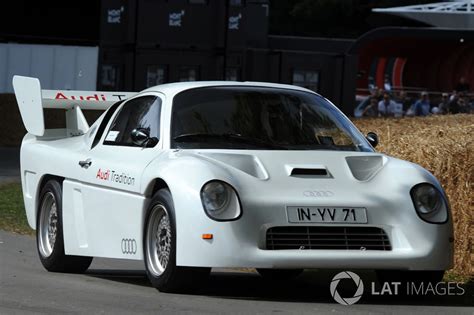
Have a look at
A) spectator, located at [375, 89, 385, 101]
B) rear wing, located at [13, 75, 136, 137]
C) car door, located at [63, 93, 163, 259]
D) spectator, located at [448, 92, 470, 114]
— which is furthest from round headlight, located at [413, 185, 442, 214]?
spectator, located at [375, 89, 385, 101]

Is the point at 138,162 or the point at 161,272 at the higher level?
the point at 138,162

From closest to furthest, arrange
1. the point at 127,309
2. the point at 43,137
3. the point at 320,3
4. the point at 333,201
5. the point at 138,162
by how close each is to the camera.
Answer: the point at 127,309 < the point at 333,201 < the point at 138,162 < the point at 43,137 < the point at 320,3

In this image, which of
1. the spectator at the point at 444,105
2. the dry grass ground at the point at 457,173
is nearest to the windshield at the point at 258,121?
the dry grass ground at the point at 457,173

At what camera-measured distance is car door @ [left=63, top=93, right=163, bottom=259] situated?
8758 mm

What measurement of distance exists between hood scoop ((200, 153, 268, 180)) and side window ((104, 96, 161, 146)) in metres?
0.78

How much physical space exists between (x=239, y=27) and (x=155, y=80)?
2504 millimetres

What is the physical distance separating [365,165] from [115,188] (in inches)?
65.5

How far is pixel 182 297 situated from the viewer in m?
8.10

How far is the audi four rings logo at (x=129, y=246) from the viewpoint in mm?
8719

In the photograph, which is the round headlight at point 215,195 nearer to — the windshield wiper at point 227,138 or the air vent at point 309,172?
the air vent at point 309,172

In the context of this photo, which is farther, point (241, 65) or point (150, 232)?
point (241, 65)

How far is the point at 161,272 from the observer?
27.3ft

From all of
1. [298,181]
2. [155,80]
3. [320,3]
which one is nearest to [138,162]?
[298,181]

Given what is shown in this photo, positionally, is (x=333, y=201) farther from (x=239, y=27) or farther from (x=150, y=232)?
(x=239, y=27)
